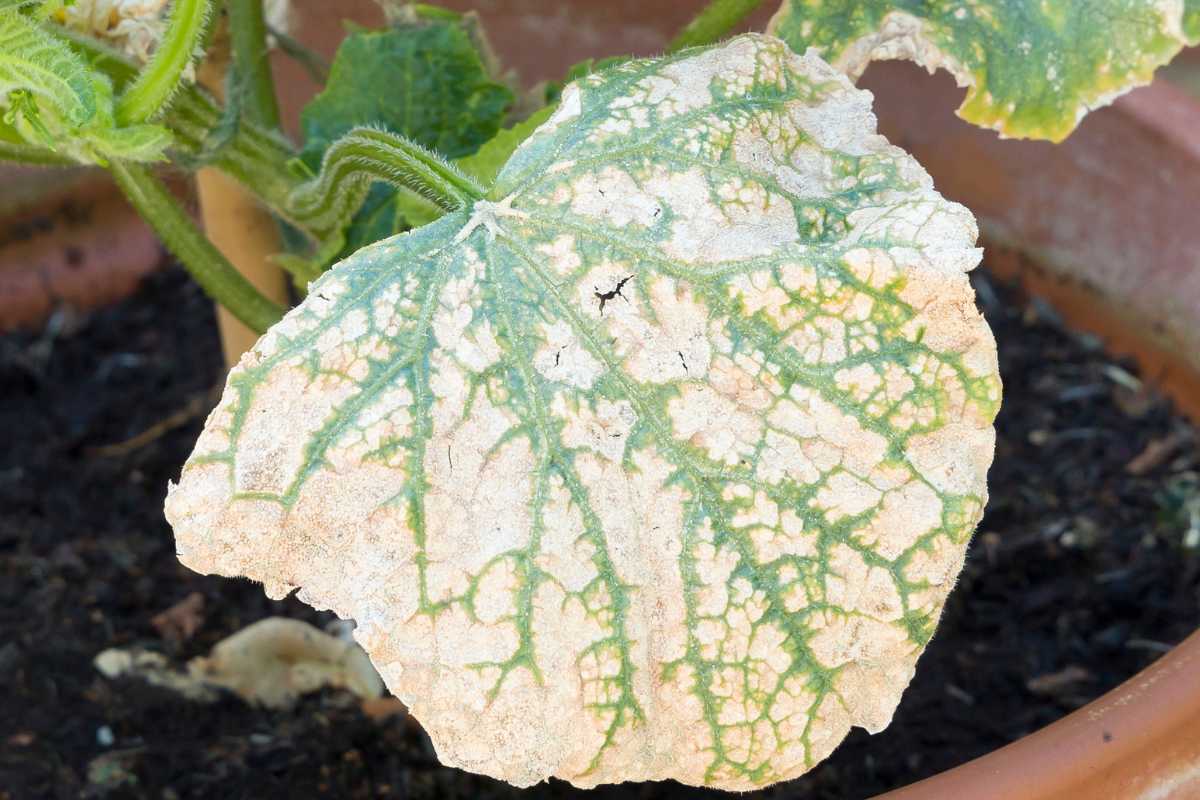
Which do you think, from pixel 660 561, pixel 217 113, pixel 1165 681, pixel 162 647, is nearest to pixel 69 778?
pixel 162 647

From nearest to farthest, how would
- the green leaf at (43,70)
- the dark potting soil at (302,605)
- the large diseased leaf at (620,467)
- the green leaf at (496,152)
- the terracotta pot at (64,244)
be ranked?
the large diseased leaf at (620,467) < the green leaf at (43,70) < the green leaf at (496,152) < the dark potting soil at (302,605) < the terracotta pot at (64,244)

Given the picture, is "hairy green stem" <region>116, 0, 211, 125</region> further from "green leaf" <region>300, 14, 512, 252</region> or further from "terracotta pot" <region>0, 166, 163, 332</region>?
"terracotta pot" <region>0, 166, 163, 332</region>

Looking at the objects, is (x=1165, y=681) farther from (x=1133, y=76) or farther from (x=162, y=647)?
(x=162, y=647)

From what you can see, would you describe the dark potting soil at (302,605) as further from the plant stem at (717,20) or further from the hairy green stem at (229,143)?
the plant stem at (717,20)

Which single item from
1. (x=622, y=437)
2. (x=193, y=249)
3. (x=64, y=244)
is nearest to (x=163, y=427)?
(x=64, y=244)

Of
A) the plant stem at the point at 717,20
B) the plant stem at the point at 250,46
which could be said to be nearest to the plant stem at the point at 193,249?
the plant stem at the point at 250,46
